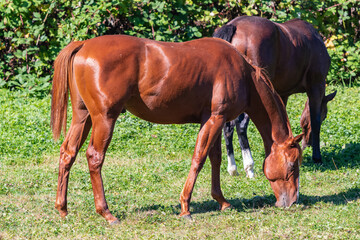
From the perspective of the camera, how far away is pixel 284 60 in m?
8.08

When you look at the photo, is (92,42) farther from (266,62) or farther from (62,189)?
(266,62)

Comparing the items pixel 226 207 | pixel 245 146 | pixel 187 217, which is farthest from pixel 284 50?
pixel 187 217

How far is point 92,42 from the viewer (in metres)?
5.78

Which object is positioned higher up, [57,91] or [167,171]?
[57,91]

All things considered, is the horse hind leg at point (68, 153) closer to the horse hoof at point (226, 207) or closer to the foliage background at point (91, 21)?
the horse hoof at point (226, 207)

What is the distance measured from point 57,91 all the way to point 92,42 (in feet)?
1.97

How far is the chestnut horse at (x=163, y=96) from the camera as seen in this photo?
5590 millimetres

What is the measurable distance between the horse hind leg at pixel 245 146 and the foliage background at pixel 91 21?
399 cm

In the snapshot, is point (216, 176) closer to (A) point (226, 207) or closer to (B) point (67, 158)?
(A) point (226, 207)

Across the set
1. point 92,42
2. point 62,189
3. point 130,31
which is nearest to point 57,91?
point 92,42

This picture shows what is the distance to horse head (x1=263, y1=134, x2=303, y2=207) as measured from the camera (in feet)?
20.7

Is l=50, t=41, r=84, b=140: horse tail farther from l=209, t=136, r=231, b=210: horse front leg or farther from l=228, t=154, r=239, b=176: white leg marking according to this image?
l=228, t=154, r=239, b=176: white leg marking

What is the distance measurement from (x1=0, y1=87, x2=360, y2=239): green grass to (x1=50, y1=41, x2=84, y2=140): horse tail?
0.94m

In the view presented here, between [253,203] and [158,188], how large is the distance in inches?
52.5
